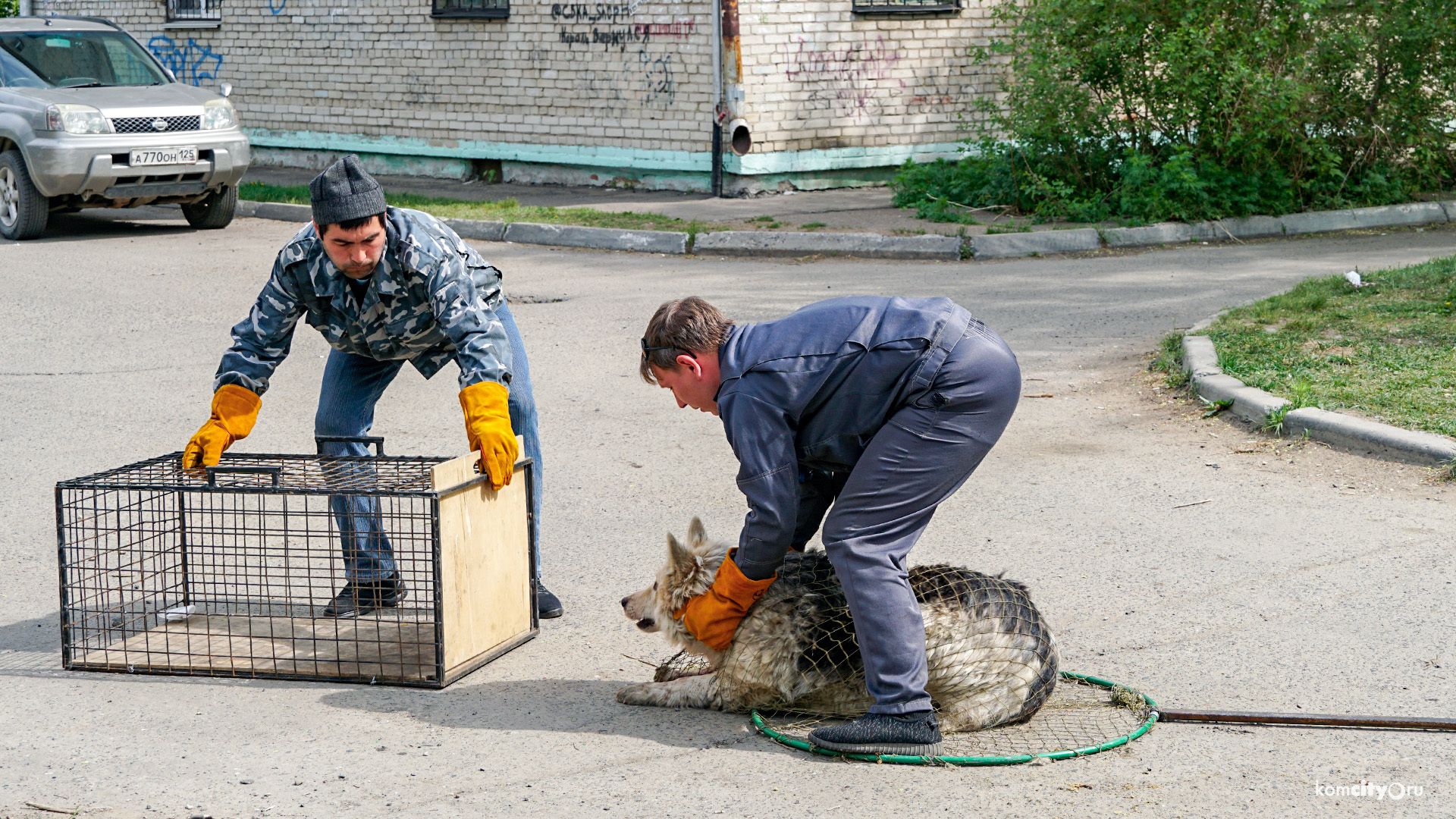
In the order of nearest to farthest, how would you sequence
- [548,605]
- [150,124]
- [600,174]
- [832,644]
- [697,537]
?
[832,644]
[697,537]
[548,605]
[150,124]
[600,174]

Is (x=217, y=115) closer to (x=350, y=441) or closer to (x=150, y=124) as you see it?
(x=150, y=124)

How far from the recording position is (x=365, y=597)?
504 centimetres

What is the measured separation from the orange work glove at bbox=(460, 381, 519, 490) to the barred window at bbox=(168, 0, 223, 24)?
18958mm

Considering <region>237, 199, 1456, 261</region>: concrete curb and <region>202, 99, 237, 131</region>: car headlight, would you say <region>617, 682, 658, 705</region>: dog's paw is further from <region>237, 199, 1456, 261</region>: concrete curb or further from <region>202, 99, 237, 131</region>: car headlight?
<region>202, 99, 237, 131</region>: car headlight

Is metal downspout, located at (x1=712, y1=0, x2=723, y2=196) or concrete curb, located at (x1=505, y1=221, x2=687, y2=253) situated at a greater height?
metal downspout, located at (x1=712, y1=0, x2=723, y2=196)

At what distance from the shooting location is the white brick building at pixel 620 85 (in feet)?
53.3

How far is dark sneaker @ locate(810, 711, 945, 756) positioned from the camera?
3682 mm

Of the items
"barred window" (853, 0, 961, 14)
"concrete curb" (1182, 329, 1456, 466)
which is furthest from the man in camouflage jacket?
"barred window" (853, 0, 961, 14)

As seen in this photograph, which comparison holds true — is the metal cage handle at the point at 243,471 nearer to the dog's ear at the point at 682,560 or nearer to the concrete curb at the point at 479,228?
the dog's ear at the point at 682,560

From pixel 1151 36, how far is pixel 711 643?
10815 millimetres

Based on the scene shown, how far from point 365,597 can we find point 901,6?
44.6ft

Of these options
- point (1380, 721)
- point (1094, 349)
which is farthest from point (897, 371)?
point (1094, 349)

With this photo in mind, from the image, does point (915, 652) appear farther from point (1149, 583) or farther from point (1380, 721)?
point (1149, 583)

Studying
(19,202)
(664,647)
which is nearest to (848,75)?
(19,202)
